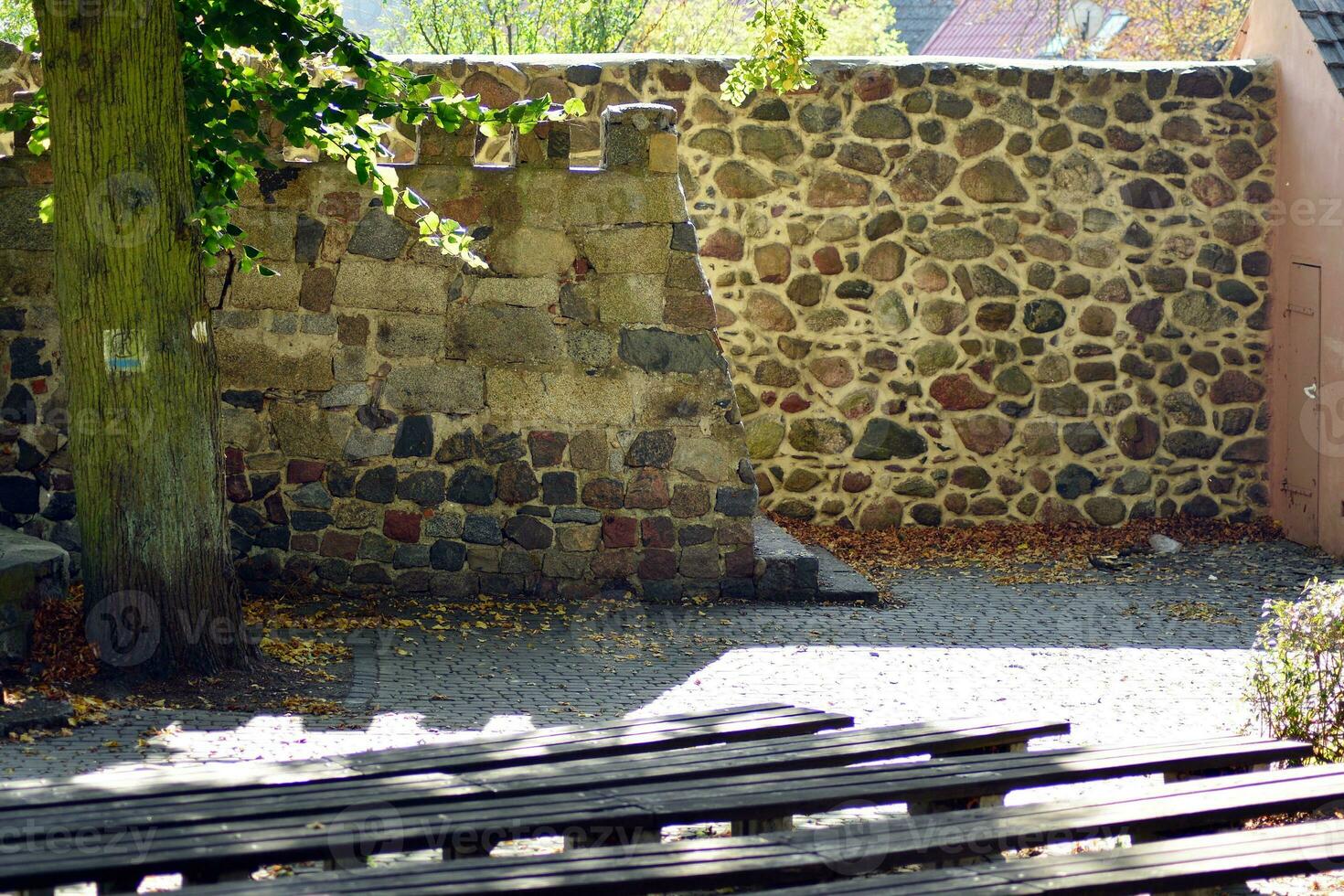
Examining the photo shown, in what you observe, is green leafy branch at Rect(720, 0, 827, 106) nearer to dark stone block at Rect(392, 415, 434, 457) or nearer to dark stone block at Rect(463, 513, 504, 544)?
dark stone block at Rect(392, 415, 434, 457)

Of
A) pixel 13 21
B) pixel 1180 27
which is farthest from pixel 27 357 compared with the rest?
pixel 1180 27

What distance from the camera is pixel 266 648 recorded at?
6059 millimetres

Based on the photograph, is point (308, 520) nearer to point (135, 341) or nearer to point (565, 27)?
point (135, 341)

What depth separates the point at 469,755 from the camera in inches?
142

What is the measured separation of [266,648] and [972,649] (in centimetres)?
322

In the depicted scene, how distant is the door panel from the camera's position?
29.5 ft

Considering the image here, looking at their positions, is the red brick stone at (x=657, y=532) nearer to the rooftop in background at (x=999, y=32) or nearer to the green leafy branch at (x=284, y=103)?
the green leafy branch at (x=284, y=103)

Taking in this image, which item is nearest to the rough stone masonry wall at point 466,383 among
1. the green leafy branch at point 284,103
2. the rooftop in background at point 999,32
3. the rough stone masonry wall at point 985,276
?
the green leafy branch at point 284,103

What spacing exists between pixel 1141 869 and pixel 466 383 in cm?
491

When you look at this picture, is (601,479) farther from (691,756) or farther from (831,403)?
(691,756)

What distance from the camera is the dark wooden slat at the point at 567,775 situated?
2.99m

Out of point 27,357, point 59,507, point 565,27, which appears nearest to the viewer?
point 27,357

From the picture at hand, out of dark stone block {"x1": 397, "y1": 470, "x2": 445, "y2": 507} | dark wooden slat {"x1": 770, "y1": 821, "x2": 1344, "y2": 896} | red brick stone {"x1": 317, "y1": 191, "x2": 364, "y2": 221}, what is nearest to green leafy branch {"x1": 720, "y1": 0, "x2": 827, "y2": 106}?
red brick stone {"x1": 317, "y1": 191, "x2": 364, "y2": 221}

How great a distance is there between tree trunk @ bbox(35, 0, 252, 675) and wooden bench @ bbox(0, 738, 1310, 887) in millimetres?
2497
